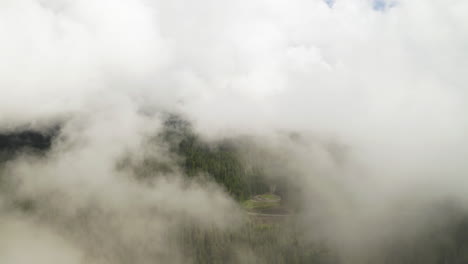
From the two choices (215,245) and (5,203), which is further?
(5,203)

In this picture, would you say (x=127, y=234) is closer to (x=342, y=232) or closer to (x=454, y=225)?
(x=342, y=232)

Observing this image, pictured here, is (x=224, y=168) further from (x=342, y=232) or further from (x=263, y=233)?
(x=342, y=232)

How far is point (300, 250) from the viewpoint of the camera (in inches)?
3947

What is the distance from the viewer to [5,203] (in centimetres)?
18150

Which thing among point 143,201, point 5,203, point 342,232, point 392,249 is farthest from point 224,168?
point 5,203

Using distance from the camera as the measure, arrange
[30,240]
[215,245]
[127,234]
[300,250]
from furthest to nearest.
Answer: [30,240] → [127,234] → [215,245] → [300,250]

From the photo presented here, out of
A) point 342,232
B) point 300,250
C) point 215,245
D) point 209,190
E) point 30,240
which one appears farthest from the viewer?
point 209,190

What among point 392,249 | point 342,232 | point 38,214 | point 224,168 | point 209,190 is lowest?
point 392,249

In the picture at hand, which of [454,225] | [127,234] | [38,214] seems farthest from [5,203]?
[454,225]

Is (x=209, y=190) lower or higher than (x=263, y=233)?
higher

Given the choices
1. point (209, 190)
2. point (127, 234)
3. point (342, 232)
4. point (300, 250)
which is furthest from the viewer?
point (209, 190)

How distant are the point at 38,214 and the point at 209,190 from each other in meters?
119

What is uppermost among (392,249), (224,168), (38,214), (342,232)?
(224,168)

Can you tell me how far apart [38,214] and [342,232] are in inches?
7648
